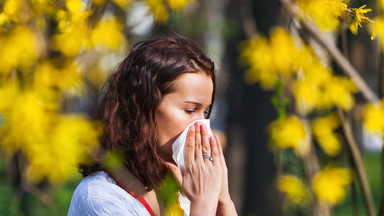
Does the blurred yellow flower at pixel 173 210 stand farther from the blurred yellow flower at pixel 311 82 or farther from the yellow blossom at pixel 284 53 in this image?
the yellow blossom at pixel 284 53

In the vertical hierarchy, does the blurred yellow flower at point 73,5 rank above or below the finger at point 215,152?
above

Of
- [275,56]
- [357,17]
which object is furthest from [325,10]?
[275,56]

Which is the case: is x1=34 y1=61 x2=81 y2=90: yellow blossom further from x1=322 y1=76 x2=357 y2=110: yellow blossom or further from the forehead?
x1=322 y1=76 x2=357 y2=110: yellow blossom

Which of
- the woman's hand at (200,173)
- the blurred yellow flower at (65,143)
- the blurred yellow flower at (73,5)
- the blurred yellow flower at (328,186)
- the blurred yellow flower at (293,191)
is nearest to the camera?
the woman's hand at (200,173)

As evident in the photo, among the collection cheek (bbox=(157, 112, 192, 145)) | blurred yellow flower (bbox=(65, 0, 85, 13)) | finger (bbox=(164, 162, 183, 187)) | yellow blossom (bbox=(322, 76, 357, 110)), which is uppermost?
blurred yellow flower (bbox=(65, 0, 85, 13))

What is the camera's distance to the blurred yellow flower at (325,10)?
1800 millimetres

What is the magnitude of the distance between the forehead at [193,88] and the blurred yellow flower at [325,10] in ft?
1.68

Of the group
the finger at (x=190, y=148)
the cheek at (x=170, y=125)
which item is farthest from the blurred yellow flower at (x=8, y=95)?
the finger at (x=190, y=148)

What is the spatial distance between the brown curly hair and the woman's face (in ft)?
0.07

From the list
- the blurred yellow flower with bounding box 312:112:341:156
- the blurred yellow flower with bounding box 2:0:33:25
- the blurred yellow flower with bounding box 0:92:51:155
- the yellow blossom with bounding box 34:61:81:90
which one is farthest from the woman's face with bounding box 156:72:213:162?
the blurred yellow flower with bounding box 312:112:341:156

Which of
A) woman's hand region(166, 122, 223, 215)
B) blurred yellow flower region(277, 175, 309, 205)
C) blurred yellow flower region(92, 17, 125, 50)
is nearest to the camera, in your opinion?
woman's hand region(166, 122, 223, 215)

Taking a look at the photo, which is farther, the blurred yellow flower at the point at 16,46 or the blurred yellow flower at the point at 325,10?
the blurred yellow flower at the point at 16,46

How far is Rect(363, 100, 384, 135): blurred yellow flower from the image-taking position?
9.23 feet

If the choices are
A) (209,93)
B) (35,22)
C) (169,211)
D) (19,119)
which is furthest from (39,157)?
(209,93)
